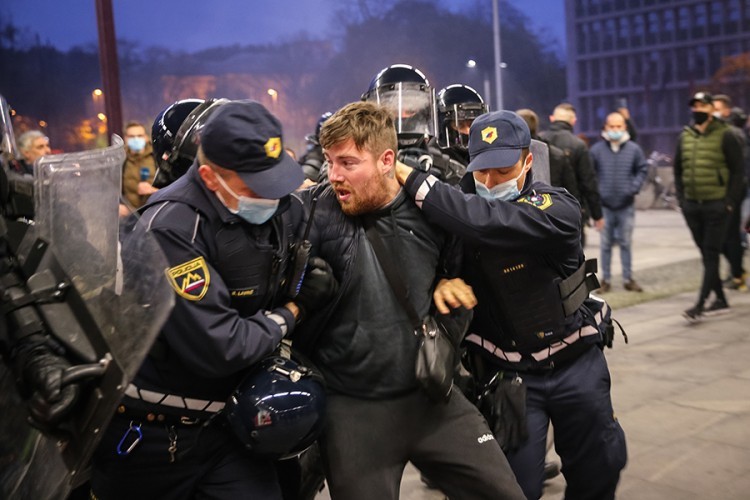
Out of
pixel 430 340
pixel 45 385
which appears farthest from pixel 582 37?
pixel 45 385

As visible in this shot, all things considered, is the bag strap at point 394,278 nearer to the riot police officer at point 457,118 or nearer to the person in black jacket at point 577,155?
the riot police officer at point 457,118

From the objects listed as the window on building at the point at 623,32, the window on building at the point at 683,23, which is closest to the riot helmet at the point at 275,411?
the window on building at the point at 683,23

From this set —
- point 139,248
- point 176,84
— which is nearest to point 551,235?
point 139,248

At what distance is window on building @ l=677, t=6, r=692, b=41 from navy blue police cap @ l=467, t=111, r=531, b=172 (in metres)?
46.0

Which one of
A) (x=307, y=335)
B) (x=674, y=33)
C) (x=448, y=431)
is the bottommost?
(x=448, y=431)

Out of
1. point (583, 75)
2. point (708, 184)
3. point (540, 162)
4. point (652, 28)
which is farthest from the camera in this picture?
point (583, 75)

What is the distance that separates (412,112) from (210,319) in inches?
65.3

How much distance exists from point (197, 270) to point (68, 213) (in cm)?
39

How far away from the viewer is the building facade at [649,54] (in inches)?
1649

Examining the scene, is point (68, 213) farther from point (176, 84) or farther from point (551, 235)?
point (176, 84)

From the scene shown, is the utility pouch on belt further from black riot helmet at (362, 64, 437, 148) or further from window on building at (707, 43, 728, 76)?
window on building at (707, 43, 728, 76)

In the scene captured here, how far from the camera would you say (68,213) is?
2.06m

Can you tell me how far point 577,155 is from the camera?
809 centimetres

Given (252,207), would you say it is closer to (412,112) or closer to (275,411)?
(275,411)
